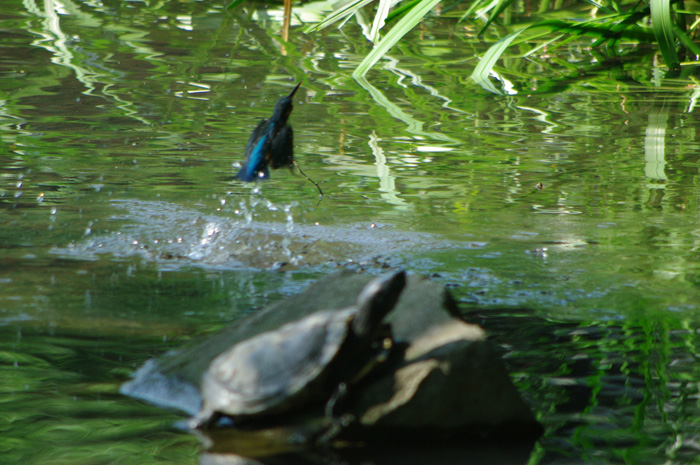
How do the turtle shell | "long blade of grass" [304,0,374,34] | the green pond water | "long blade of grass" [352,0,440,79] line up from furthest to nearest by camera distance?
"long blade of grass" [304,0,374,34] → "long blade of grass" [352,0,440,79] → the green pond water → the turtle shell

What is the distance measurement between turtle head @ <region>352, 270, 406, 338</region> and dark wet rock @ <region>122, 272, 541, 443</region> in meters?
0.11

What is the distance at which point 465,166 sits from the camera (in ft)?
15.5

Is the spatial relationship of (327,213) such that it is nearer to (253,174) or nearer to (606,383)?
(253,174)

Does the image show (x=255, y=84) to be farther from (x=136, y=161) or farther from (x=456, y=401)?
(x=456, y=401)

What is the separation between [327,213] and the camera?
4090mm

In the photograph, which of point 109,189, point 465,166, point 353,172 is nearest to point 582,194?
point 465,166

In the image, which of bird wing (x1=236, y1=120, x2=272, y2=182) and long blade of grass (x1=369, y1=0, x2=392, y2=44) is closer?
bird wing (x1=236, y1=120, x2=272, y2=182)

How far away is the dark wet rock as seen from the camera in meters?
2.04

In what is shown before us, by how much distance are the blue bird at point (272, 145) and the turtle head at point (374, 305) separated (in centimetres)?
137

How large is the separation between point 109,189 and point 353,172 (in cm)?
123

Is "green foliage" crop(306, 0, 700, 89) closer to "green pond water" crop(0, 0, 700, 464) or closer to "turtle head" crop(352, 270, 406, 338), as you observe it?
"green pond water" crop(0, 0, 700, 464)

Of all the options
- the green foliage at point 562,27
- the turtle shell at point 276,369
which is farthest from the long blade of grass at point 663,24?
the turtle shell at point 276,369

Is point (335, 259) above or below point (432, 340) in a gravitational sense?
below

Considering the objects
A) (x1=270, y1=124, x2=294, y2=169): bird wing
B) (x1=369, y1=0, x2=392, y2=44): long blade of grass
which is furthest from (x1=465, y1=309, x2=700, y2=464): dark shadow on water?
(x1=369, y1=0, x2=392, y2=44): long blade of grass
